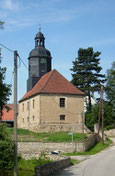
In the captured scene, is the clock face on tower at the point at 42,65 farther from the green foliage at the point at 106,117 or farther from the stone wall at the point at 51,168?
the stone wall at the point at 51,168

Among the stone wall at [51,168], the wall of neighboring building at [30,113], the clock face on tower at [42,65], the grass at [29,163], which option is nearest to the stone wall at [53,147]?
the grass at [29,163]

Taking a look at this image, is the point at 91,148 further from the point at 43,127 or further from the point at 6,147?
the point at 6,147

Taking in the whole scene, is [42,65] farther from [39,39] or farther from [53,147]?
[53,147]

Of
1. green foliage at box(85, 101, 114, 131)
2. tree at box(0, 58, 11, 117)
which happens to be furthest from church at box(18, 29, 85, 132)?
tree at box(0, 58, 11, 117)

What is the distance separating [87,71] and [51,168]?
4140cm

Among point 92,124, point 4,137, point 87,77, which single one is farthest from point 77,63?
point 4,137

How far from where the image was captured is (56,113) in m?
41.0

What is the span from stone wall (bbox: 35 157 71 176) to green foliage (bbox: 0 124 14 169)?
16.6 feet

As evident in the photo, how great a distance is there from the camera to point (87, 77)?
56438 mm

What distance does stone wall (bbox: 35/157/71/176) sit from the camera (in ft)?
48.5

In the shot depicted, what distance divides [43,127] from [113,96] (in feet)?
63.8

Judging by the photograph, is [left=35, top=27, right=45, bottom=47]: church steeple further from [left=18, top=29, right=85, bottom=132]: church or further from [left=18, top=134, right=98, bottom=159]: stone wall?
[left=18, top=134, right=98, bottom=159]: stone wall

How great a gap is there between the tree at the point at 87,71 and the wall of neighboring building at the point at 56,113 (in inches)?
527

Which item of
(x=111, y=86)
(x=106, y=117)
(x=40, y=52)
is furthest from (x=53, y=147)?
(x=111, y=86)
